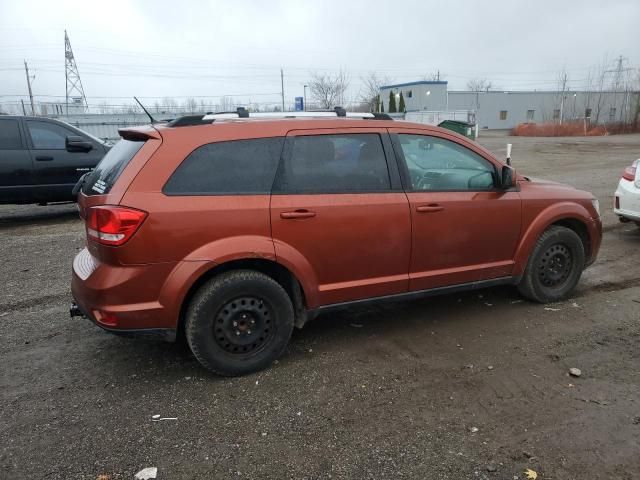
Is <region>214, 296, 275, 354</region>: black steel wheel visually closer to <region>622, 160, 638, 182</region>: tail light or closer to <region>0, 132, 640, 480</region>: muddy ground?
<region>0, 132, 640, 480</region>: muddy ground

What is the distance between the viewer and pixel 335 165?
12.2 feet

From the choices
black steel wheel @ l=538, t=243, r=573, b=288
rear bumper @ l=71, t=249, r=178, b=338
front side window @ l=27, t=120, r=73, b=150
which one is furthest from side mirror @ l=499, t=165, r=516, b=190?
front side window @ l=27, t=120, r=73, b=150

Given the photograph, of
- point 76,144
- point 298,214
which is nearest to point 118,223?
point 298,214

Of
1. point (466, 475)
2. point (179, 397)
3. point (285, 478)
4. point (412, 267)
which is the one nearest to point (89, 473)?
point (179, 397)

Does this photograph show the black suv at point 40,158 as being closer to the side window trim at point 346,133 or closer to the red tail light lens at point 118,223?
the red tail light lens at point 118,223

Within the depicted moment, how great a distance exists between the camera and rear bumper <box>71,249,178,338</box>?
3.18m

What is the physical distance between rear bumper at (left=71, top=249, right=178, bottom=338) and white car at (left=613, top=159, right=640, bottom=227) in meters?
6.22

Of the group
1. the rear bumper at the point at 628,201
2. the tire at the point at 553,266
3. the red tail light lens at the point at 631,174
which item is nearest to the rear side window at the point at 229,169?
the tire at the point at 553,266

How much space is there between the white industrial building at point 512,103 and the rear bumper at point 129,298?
5552 cm

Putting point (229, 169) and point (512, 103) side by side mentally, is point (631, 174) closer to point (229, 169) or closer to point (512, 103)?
point (229, 169)

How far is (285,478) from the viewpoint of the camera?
8.39 feet

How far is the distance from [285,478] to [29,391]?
6.45 ft

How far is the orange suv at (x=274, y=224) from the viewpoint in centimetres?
322

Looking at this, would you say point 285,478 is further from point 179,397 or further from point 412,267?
point 412,267
